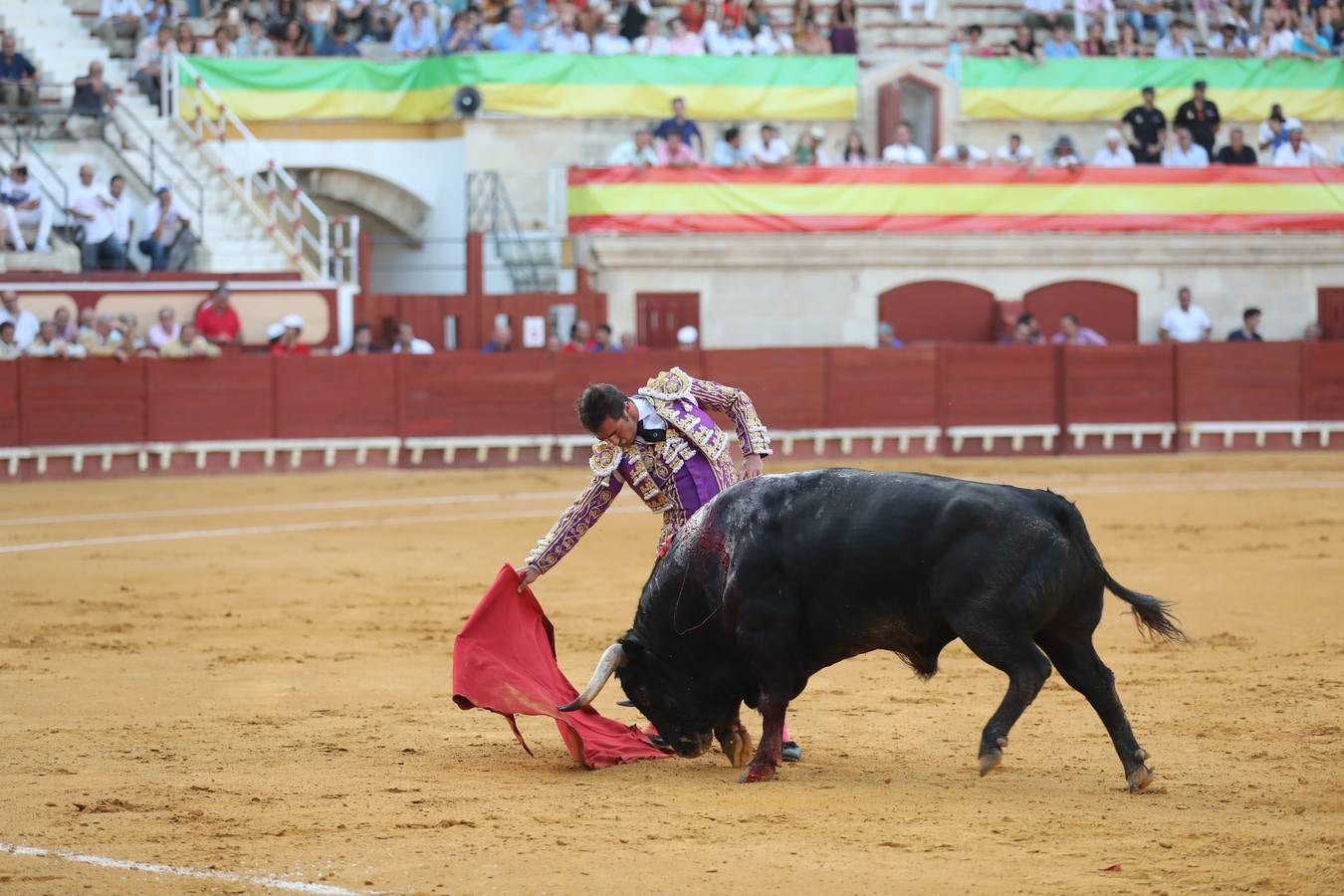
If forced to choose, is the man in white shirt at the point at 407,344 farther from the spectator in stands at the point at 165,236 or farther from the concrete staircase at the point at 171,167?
the spectator in stands at the point at 165,236

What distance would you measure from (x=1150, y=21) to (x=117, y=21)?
11.9 m

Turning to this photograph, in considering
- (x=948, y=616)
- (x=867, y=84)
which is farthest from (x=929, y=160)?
(x=948, y=616)

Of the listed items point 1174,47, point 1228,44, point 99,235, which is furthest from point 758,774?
point 1228,44

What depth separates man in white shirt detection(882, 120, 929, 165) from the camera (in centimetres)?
2012

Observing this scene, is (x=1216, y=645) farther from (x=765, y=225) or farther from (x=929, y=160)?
(x=929, y=160)

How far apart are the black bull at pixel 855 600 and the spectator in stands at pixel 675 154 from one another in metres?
A: 13.7

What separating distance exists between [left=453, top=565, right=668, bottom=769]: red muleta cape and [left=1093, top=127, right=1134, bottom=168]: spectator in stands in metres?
15.2

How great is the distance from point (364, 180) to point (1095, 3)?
8.87 metres

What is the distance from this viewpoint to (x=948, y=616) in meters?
5.42

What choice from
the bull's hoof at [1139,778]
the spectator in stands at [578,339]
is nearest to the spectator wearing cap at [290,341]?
the spectator in stands at [578,339]

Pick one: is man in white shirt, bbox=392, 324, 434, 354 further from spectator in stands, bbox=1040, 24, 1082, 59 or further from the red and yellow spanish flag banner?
spectator in stands, bbox=1040, 24, 1082, 59

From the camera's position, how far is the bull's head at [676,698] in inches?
237

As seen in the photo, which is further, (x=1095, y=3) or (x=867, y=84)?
(x=1095, y=3)

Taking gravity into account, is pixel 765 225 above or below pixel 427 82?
below
